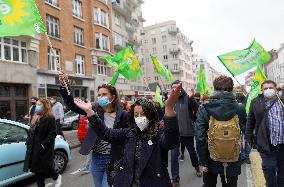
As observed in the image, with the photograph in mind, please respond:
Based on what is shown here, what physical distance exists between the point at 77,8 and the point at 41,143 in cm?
2822

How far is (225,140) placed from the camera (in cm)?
410

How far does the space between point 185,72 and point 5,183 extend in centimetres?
9177

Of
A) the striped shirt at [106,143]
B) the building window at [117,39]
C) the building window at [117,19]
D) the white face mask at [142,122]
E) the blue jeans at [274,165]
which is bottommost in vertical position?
the blue jeans at [274,165]

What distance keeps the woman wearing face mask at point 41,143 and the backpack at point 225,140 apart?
9.77 ft

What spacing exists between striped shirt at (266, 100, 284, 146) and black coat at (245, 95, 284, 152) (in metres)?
0.08

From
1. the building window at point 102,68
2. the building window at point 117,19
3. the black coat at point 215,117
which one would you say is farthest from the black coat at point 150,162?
the building window at point 117,19

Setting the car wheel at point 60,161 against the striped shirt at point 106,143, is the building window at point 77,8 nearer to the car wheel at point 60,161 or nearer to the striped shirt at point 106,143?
the car wheel at point 60,161

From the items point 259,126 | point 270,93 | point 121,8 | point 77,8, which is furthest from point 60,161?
point 121,8

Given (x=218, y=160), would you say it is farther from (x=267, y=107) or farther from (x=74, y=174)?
(x=74, y=174)

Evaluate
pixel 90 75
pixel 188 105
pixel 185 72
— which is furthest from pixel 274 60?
pixel 188 105

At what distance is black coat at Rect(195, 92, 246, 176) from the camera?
414cm

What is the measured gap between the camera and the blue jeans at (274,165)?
16.2ft

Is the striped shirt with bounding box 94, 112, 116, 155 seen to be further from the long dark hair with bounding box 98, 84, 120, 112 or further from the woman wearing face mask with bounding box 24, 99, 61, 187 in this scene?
the woman wearing face mask with bounding box 24, 99, 61, 187

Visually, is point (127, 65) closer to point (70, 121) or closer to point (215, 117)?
point (70, 121)
